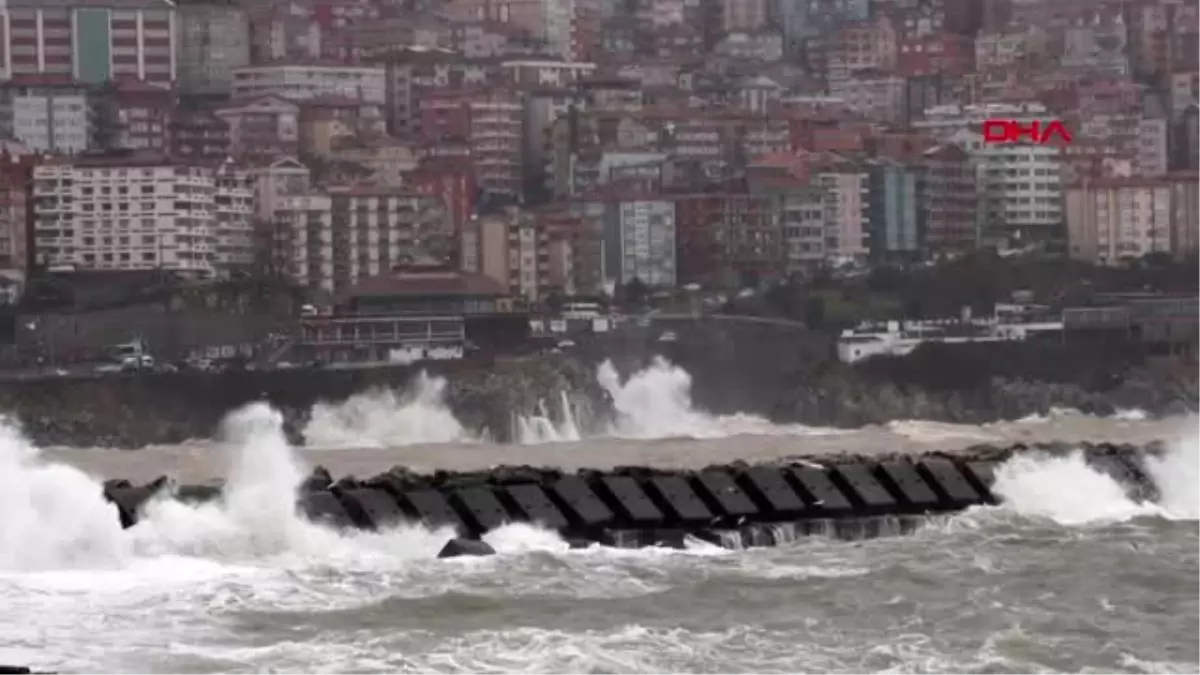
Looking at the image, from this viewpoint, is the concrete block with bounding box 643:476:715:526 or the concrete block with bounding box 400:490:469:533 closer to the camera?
the concrete block with bounding box 400:490:469:533

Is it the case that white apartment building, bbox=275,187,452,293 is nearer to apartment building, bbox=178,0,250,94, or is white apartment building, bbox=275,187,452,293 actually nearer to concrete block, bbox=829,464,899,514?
apartment building, bbox=178,0,250,94

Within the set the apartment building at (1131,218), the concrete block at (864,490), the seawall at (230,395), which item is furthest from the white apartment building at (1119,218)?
the concrete block at (864,490)

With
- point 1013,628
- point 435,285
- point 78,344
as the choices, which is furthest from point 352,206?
point 1013,628

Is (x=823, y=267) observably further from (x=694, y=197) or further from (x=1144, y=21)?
(x=1144, y=21)

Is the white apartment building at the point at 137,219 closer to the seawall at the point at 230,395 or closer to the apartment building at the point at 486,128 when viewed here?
the apartment building at the point at 486,128

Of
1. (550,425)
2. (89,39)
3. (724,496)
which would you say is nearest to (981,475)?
(724,496)

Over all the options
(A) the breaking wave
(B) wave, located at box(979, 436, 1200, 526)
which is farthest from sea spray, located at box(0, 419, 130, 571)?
(B) wave, located at box(979, 436, 1200, 526)

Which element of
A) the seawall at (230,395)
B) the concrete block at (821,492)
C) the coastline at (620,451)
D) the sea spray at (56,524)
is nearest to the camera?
the sea spray at (56,524)
